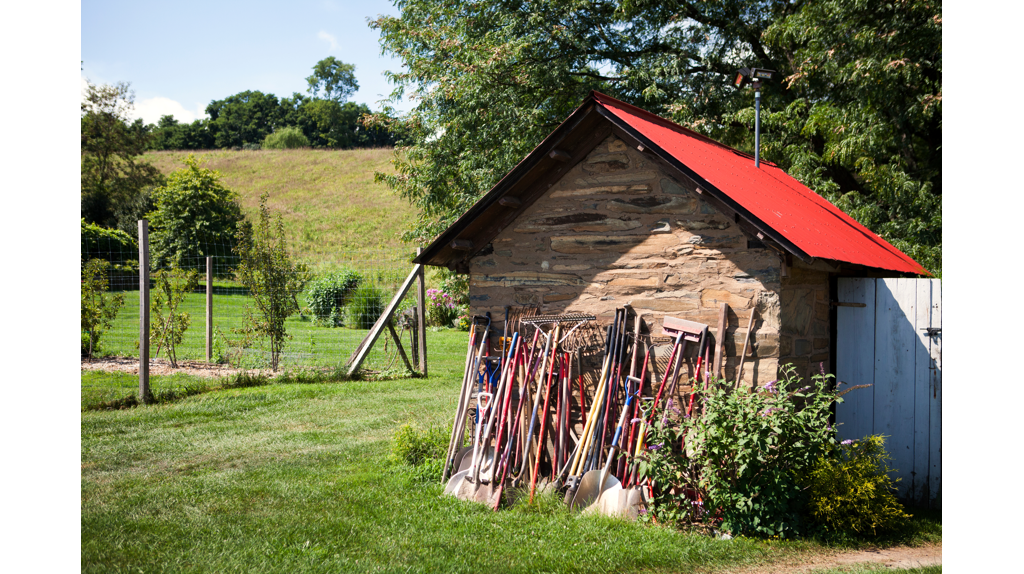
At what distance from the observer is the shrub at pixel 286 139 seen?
211 ft

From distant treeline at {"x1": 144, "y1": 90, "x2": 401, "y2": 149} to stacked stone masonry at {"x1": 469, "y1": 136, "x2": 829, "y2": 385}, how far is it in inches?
2392

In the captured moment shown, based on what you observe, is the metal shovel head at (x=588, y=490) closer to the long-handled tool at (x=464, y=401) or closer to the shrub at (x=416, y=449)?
the long-handled tool at (x=464, y=401)

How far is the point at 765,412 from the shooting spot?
4.88 meters

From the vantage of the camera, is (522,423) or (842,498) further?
(522,423)

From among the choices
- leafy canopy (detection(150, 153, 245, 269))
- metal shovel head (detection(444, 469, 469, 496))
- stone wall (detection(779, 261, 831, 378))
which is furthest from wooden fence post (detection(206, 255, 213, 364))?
leafy canopy (detection(150, 153, 245, 269))

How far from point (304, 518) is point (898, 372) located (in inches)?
210

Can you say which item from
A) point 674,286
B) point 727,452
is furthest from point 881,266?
point 727,452

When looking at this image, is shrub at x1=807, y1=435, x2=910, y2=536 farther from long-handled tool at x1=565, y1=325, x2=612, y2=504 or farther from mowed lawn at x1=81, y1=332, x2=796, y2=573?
long-handled tool at x1=565, y1=325, x2=612, y2=504

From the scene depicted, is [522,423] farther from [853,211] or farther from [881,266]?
[853,211]

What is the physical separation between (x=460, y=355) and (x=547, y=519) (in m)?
9.94

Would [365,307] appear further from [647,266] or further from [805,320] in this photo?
[805,320]

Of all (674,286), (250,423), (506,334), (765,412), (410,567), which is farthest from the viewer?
(250,423)

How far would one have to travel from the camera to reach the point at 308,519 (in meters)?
5.23

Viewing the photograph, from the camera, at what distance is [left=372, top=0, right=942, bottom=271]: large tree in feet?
36.9
